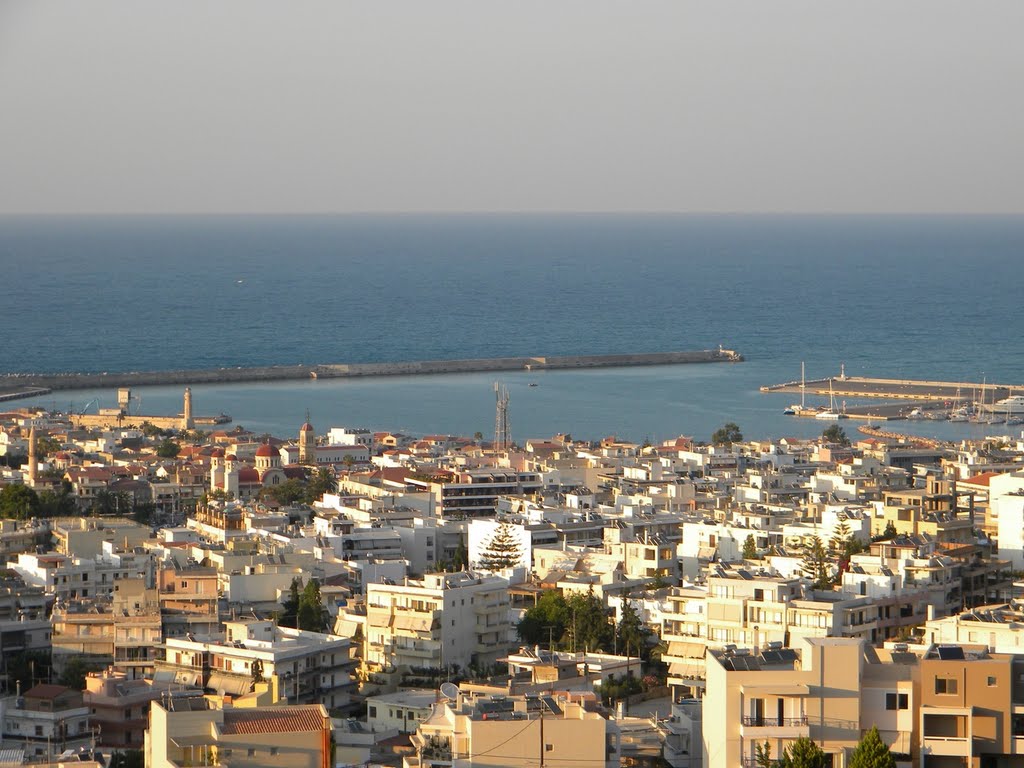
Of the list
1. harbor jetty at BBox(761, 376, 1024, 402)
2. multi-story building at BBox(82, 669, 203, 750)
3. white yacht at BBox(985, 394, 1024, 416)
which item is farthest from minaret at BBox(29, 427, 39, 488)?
harbor jetty at BBox(761, 376, 1024, 402)

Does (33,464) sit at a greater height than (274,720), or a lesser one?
lesser

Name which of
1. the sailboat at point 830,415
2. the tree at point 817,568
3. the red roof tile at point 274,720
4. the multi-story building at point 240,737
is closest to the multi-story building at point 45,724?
the multi-story building at point 240,737

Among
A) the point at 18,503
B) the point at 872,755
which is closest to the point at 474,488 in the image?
the point at 18,503

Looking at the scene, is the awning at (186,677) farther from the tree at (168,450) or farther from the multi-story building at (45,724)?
the tree at (168,450)

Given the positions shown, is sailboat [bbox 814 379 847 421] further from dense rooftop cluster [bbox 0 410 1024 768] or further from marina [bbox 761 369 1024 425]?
dense rooftop cluster [bbox 0 410 1024 768]

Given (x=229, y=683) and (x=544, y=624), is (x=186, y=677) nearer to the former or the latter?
(x=229, y=683)
